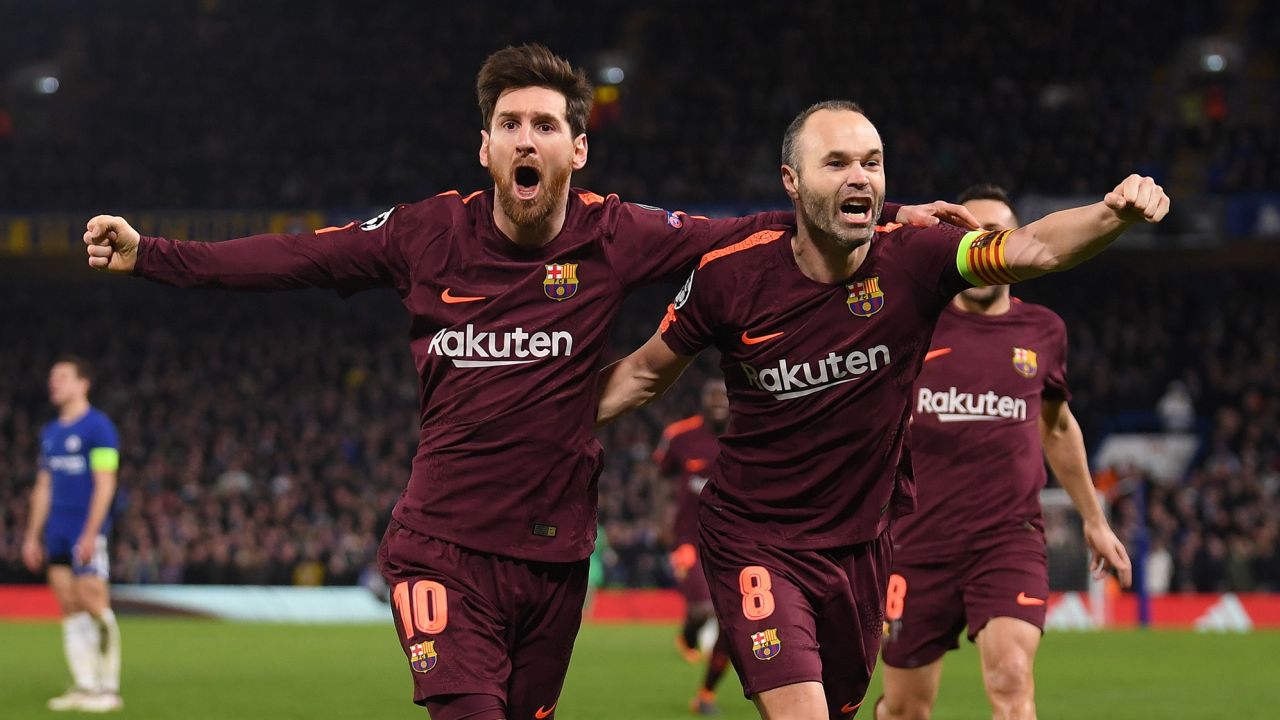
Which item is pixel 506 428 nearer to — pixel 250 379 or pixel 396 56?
pixel 250 379

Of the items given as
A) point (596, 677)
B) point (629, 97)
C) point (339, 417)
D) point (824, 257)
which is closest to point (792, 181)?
point (824, 257)

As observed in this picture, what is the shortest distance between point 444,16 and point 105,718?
2785cm

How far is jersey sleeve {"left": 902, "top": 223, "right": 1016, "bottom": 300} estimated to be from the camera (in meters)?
4.65

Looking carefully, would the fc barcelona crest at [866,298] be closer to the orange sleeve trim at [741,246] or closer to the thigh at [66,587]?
the orange sleeve trim at [741,246]

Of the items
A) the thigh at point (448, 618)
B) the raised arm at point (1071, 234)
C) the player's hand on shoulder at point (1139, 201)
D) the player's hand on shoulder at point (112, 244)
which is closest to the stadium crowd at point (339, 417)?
the raised arm at point (1071, 234)

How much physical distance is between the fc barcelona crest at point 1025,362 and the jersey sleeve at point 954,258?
7.87 ft

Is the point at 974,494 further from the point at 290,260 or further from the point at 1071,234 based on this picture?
the point at 290,260

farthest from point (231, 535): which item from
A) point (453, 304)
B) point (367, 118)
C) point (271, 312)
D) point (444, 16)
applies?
point (453, 304)

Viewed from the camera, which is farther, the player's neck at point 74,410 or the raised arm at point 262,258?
the player's neck at point 74,410

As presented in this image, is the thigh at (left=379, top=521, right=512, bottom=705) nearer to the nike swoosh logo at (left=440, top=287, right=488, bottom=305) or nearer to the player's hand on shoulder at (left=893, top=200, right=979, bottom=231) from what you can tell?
the nike swoosh logo at (left=440, top=287, right=488, bottom=305)

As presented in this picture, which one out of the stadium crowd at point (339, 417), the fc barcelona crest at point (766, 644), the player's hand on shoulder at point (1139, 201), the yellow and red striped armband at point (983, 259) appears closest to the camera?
the player's hand on shoulder at point (1139, 201)

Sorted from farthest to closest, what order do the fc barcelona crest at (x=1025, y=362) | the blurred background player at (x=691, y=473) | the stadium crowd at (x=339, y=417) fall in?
1. the stadium crowd at (x=339, y=417)
2. the blurred background player at (x=691, y=473)
3. the fc barcelona crest at (x=1025, y=362)

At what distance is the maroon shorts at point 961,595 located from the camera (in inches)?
281

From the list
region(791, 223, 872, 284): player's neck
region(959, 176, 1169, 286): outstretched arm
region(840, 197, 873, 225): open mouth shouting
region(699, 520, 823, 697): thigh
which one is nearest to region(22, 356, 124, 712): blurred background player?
region(699, 520, 823, 697): thigh
